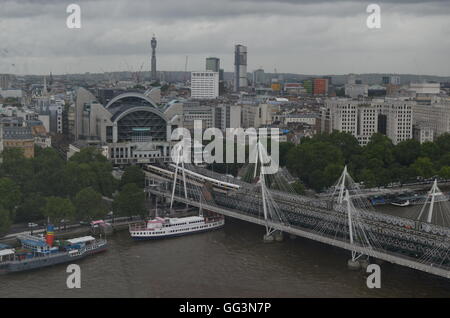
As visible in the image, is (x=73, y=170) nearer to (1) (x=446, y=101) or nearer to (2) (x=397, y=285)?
(2) (x=397, y=285)

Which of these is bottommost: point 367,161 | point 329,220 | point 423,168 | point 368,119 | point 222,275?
point 222,275

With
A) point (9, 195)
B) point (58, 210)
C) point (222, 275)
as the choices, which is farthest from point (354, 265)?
point (9, 195)

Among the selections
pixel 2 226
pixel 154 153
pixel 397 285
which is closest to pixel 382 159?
pixel 154 153

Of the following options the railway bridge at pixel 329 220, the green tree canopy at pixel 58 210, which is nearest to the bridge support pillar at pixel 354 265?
the railway bridge at pixel 329 220

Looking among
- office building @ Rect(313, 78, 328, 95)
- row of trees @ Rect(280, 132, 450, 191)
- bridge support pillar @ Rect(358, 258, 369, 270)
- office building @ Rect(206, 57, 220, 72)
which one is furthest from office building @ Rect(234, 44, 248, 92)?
bridge support pillar @ Rect(358, 258, 369, 270)

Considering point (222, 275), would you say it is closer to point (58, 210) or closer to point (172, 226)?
point (172, 226)

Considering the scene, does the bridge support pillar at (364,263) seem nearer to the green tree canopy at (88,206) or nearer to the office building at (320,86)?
the green tree canopy at (88,206)
